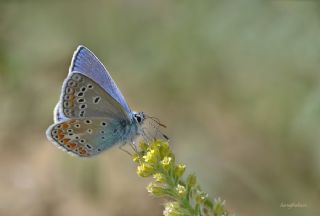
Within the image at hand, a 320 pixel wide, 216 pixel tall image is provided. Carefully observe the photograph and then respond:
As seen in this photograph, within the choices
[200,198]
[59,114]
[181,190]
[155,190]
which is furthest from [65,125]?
[200,198]

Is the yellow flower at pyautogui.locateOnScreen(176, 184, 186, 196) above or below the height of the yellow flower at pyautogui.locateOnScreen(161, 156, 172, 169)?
below

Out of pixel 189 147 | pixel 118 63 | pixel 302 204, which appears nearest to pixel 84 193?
pixel 189 147

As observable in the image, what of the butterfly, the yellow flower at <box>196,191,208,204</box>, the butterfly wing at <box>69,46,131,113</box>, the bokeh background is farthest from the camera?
the bokeh background

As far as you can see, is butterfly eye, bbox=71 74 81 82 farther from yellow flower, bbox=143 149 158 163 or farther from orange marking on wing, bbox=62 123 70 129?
yellow flower, bbox=143 149 158 163

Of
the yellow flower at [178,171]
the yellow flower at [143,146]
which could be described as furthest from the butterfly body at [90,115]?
the yellow flower at [178,171]

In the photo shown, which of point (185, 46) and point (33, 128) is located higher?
point (185, 46)

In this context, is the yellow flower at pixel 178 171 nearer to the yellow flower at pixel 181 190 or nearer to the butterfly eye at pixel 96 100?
the yellow flower at pixel 181 190

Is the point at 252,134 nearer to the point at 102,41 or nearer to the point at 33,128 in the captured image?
the point at 102,41

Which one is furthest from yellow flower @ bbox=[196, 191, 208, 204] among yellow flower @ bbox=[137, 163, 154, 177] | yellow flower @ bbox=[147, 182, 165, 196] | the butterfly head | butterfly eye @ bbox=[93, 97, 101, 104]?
butterfly eye @ bbox=[93, 97, 101, 104]
